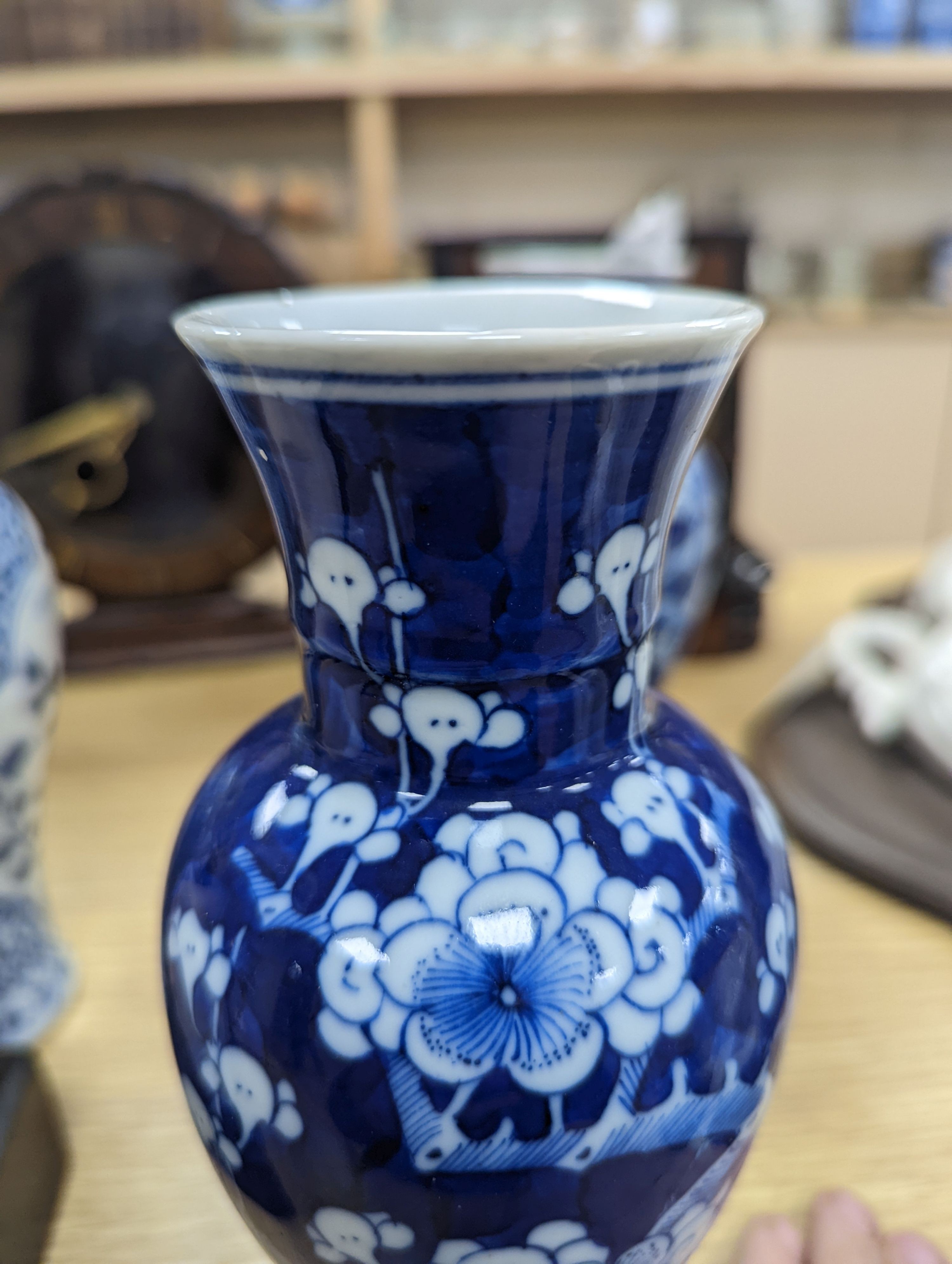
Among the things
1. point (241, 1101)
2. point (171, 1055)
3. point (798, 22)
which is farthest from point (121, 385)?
point (798, 22)

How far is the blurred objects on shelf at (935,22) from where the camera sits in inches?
60.4

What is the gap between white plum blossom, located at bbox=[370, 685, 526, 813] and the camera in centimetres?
27

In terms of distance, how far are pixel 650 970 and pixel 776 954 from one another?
5 centimetres

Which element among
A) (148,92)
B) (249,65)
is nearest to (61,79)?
(148,92)

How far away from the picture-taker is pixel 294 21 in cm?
140

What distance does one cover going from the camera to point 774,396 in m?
1.80

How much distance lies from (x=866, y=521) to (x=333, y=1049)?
6.12 ft

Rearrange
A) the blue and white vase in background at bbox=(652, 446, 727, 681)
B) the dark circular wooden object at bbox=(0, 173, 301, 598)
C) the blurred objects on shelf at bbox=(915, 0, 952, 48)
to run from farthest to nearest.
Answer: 1. the blurred objects on shelf at bbox=(915, 0, 952, 48)
2. the dark circular wooden object at bbox=(0, 173, 301, 598)
3. the blue and white vase in background at bbox=(652, 446, 727, 681)

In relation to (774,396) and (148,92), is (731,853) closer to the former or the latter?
(148,92)

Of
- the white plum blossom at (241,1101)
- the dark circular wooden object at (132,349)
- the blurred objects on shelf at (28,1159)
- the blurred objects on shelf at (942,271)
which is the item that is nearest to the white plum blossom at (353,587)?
the white plum blossom at (241,1101)

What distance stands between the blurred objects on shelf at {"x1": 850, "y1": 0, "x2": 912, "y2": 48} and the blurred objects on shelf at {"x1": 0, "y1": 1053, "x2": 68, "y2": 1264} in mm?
1755

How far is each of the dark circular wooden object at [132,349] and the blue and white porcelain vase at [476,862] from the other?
0.49 m

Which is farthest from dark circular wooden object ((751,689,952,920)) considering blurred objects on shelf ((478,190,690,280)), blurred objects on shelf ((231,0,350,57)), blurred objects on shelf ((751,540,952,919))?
blurred objects on shelf ((231,0,350,57))

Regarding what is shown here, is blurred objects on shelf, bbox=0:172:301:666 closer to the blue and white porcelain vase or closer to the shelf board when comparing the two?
the blue and white porcelain vase
